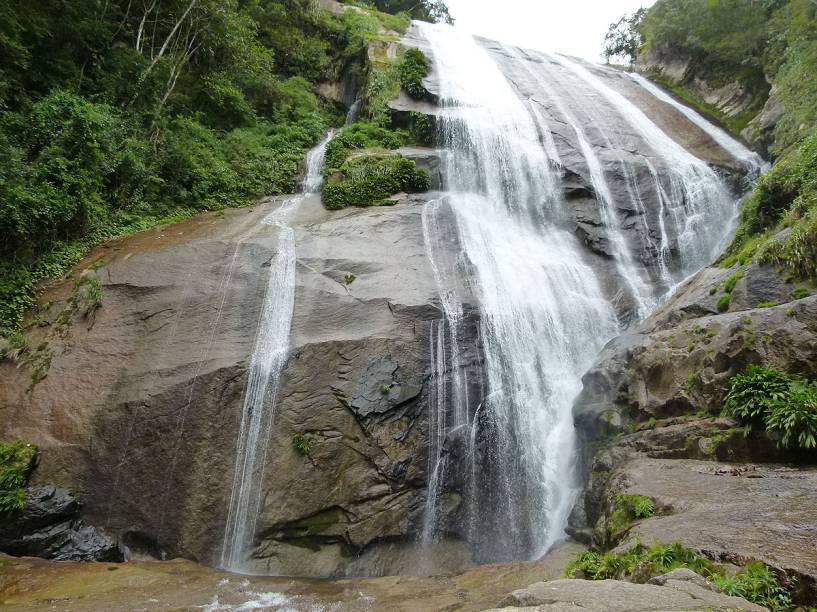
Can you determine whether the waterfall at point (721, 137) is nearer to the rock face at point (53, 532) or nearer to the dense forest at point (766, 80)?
the dense forest at point (766, 80)

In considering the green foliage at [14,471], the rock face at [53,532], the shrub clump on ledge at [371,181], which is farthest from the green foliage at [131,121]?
the rock face at [53,532]

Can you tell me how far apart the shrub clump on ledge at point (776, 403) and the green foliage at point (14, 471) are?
38.8 feet

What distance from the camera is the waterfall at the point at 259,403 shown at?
29.0 ft

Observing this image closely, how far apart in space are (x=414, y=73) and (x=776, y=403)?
1852 cm

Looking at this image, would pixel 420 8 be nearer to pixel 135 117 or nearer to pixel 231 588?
pixel 135 117

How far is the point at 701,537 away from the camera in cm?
491

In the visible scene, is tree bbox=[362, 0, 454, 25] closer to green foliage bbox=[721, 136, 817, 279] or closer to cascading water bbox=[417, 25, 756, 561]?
cascading water bbox=[417, 25, 756, 561]

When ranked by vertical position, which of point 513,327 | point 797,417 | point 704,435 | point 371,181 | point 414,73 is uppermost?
point 414,73

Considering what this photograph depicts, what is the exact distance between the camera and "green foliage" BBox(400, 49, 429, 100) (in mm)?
20031

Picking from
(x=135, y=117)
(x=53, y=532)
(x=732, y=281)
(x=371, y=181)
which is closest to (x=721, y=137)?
(x=732, y=281)

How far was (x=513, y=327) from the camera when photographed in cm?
1197

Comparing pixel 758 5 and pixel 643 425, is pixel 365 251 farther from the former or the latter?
pixel 758 5

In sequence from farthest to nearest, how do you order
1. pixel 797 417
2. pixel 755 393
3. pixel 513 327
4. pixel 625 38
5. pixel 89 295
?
pixel 625 38 → pixel 513 327 → pixel 89 295 → pixel 755 393 → pixel 797 417

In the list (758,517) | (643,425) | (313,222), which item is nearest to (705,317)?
(643,425)
